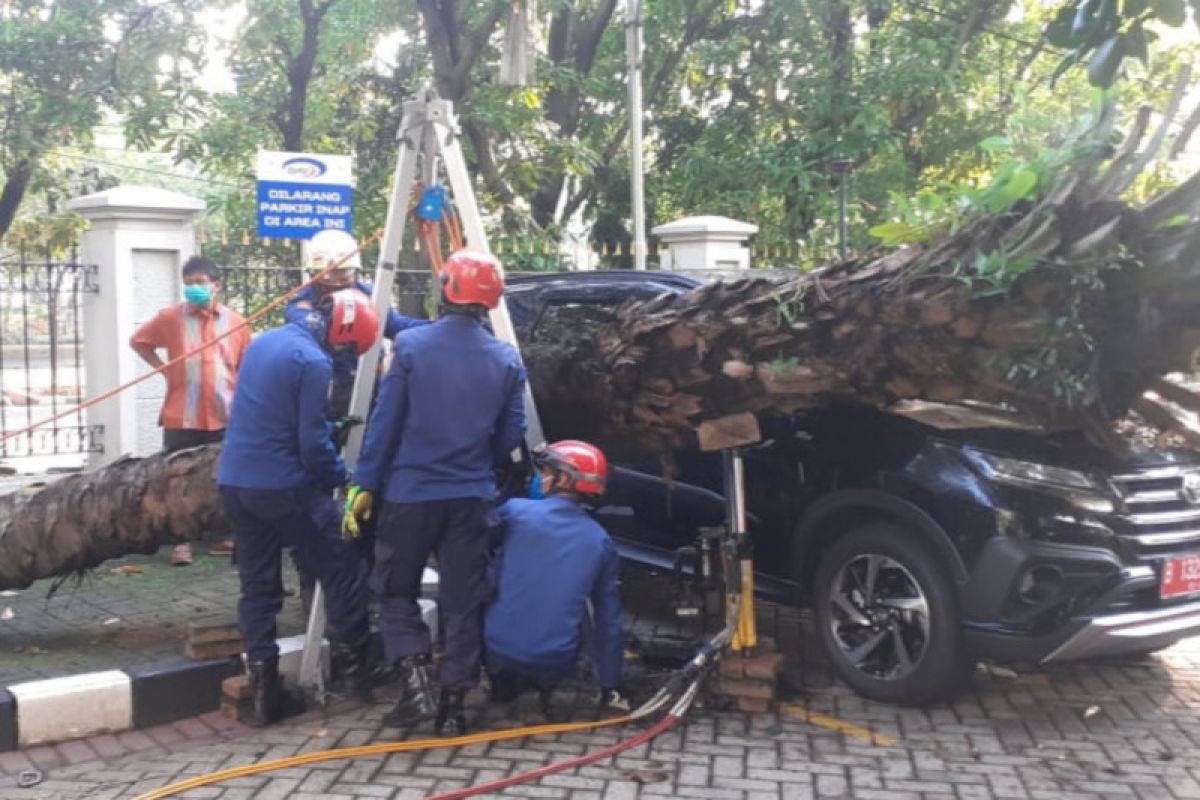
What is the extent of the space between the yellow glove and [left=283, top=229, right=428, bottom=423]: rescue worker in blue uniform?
20.5 inches

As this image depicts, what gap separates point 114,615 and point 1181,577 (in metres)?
4.98

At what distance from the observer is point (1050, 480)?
4.79 metres

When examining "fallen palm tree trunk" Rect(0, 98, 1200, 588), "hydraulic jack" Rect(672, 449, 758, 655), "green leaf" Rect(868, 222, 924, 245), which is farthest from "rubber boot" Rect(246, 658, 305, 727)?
"green leaf" Rect(868, 222, 924, 245)

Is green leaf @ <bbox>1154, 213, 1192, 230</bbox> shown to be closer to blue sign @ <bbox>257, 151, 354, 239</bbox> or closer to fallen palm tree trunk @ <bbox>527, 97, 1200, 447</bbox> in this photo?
fallen palm tree trunk @ <bbox>527, 97, 1200, 447</bbox>


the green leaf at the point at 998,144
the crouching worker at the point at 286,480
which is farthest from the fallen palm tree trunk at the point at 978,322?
the crouching worker at the point at 286,480

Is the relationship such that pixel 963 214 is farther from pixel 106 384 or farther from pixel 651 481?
pixel 106 384

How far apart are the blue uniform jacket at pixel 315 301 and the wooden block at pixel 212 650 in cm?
129

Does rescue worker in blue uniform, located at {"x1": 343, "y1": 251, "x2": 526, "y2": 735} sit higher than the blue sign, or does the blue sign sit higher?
the blue sign

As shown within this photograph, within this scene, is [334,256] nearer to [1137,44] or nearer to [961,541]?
[961,541]

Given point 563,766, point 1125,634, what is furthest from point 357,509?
point 1125,634

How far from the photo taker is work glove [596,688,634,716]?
5.04 meters

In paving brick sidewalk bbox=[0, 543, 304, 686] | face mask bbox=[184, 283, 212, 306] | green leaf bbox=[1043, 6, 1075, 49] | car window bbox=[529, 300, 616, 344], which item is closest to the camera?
green leaf bbox=[1043, 6, 1075, 49]

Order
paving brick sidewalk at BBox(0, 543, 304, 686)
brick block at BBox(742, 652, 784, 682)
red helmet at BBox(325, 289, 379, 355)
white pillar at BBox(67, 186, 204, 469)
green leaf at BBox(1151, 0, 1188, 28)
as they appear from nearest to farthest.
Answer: green leaf at BBox(1151, 0, 1188, 28) → red helmet at BBox(325, 289, 379, 355) → brick block at BBox(742, 652, 784, 682) → paving brick sidewalk at BBox(0, 543, 304, 686) → white pillar at BBox(67, 186, 204, 469)

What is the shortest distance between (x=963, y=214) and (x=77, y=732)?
3.94m
